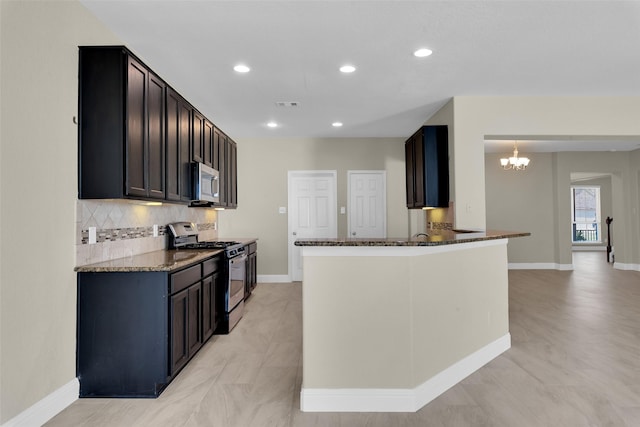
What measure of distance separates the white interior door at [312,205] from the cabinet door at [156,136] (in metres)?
3.61

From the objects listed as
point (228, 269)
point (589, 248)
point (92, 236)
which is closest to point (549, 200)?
point (589, 248)

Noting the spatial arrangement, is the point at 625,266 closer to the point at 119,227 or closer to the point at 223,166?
the point at 223,166

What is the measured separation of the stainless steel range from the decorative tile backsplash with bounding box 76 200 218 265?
13cm

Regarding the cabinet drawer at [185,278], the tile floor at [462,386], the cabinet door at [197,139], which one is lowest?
the tile floor at [462,386]

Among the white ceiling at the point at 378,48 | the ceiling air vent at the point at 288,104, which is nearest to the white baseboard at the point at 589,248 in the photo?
the white ceiling at the point at 378,48

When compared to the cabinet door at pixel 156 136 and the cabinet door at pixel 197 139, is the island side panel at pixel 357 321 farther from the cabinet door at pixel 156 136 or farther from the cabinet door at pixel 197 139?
the cabinet door at pixel 197 139

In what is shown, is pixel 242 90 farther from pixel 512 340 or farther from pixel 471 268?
pixel 512 340

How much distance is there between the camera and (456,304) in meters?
2.69

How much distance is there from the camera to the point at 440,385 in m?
2.50

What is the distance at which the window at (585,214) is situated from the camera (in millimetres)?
12914

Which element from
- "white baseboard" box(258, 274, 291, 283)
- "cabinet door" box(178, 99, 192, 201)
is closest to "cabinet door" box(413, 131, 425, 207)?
"white baseboard" box(258, 274, 291, 283)

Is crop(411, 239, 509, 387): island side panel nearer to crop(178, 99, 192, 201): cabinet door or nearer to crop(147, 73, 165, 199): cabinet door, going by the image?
crop(147, 73, 165, 199): cabinet door

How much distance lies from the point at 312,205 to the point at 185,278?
154 inches

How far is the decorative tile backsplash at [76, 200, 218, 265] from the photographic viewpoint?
2.61m
